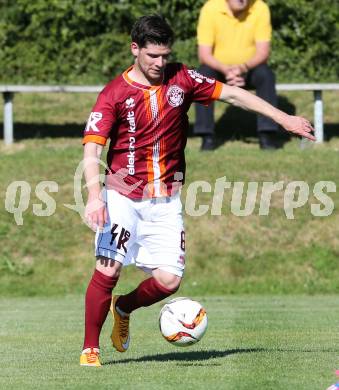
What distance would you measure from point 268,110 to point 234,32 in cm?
716

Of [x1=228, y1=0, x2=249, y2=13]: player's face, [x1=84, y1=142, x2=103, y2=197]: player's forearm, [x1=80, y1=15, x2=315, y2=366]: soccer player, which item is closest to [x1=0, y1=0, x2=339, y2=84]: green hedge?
[x1=228, y1=0, x2=249, y2=13]: player's face

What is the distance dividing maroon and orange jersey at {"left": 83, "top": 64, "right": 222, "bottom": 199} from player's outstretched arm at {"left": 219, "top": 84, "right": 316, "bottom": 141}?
0.29 m

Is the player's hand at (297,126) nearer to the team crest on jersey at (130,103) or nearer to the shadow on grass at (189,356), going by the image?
the team crest on jersey at (130,103)

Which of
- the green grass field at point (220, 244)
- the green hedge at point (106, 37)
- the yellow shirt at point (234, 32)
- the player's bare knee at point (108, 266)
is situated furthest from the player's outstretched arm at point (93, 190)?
the green hedge at point (106, 37)

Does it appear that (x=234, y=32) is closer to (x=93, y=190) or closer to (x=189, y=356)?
(x=189, y=356)

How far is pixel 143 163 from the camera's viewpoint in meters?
7.19

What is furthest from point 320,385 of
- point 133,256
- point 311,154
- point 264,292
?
point 311,154

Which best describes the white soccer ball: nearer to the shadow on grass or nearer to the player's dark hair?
the shadow on grass

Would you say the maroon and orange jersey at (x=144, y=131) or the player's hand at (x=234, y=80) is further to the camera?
the player's hand at (x=234, y=80)

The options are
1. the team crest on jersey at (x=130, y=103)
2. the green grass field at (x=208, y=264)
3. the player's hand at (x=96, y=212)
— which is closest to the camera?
the player's hand at (x=96, y=212)

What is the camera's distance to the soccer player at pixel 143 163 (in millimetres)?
6988

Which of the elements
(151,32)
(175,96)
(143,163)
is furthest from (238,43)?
(151,32)

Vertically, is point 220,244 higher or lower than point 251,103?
lower

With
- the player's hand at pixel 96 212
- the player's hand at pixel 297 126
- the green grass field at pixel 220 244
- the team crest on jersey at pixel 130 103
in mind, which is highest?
the team crest on jersey at pixel 130 103
